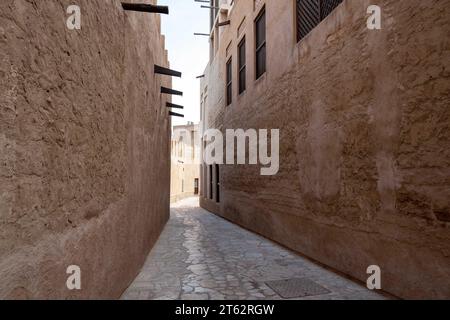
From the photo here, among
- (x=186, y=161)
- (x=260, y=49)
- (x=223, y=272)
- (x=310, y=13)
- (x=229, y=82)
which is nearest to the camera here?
(x=223, y=272)

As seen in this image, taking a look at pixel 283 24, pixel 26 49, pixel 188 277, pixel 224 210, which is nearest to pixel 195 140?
pixel 224 210

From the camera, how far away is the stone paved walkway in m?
3.61

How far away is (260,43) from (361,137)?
5.30 m

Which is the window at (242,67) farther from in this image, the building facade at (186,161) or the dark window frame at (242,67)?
the building facade at (186,161)

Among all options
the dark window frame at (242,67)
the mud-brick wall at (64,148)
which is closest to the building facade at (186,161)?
the dark window frame at (242,67)

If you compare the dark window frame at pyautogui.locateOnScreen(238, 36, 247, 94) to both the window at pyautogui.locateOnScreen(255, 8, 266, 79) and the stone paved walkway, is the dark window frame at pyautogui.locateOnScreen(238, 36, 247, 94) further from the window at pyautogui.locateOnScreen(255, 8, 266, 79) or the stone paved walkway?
the stone paved walkway

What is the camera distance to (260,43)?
846cm

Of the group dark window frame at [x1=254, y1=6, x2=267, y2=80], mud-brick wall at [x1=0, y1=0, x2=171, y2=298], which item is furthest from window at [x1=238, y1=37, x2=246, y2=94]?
mud-brick wall at [x1=0, y1=0, x2=171, y2=298]

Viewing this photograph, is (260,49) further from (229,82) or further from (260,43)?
(229,82)

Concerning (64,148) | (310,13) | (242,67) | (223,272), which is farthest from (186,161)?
(64,148)

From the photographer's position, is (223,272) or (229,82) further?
(229,82)

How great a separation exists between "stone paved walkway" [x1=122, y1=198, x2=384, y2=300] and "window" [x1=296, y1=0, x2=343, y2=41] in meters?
4.18

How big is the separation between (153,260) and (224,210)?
6412 mm

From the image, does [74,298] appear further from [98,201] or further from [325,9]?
[325,9]
